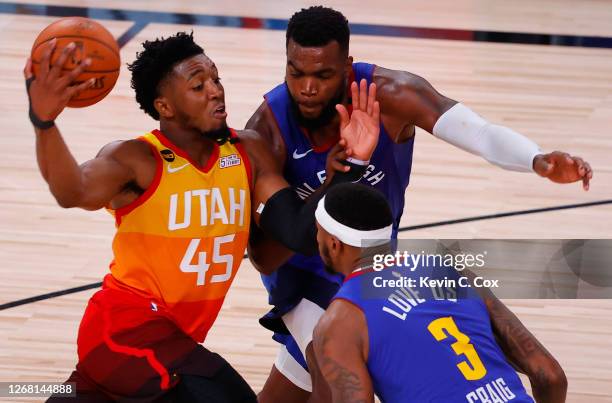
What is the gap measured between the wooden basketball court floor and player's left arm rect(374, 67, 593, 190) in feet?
5.50

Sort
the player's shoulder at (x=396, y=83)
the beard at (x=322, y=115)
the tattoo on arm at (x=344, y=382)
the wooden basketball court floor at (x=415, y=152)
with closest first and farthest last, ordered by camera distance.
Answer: the tattoo on arm at (x=344, y=382), the beard at (x=322, y=115), the player's shoulder at (x=396, y=83), the wooden basketball court floor at (x=415, y=152)

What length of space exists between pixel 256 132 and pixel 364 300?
1.16m

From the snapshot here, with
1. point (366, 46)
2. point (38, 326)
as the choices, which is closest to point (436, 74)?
point (366, 46)

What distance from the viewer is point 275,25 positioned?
1168 cm

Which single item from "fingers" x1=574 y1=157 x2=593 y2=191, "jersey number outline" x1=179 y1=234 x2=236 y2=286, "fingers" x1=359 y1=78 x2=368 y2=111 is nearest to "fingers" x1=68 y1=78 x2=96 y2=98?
"jersey number outline" x1=179 y1=234 x2=236 y2=286

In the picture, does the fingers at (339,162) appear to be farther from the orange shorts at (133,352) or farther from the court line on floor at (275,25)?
the court line on floor at (275,25)

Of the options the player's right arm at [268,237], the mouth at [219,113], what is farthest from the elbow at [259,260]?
the mouth at [219,113]

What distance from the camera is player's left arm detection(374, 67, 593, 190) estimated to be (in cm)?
436

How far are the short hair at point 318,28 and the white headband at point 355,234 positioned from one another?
0.83m

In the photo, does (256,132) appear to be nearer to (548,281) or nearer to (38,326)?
(38,326)

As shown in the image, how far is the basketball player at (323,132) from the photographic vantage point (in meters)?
4.42

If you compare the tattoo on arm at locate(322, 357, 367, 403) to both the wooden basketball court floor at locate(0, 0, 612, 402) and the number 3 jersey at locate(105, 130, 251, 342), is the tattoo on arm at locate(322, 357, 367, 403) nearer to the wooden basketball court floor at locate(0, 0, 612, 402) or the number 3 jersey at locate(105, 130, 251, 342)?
the number 3 jersey at locate(105, 130, 251, 342)

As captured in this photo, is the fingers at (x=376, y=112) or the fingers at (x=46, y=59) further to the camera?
the fingers at (x=376, y=112)

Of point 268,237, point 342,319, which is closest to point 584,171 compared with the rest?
point 342,319
